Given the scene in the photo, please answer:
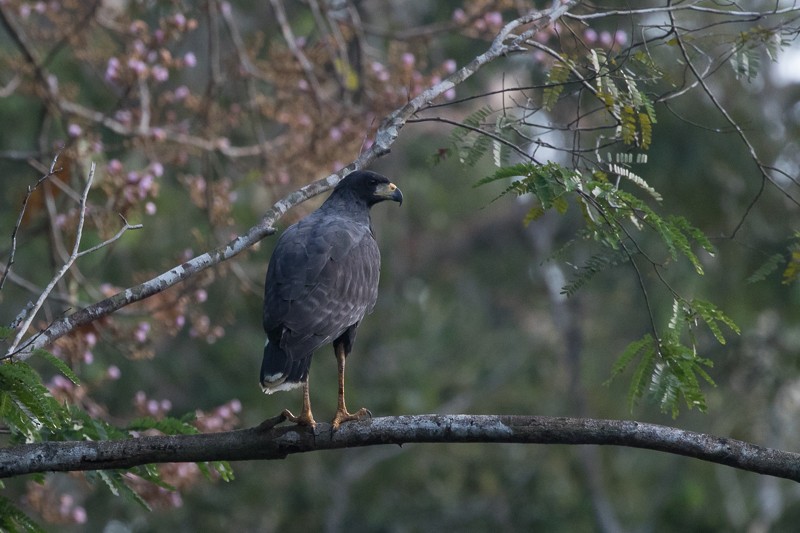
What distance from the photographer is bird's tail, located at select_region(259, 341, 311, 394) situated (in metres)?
5.20

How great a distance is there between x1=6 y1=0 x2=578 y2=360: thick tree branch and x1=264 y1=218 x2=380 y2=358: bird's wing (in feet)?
2.05

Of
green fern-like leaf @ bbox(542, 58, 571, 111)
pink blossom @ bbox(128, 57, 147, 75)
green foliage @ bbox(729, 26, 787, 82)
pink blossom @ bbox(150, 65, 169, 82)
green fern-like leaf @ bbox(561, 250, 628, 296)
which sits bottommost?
green fern-like leaf @ bbox(561, 250, 628, 296)

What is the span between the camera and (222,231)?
8992 millimetres

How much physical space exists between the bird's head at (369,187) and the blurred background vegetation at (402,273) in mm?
1207

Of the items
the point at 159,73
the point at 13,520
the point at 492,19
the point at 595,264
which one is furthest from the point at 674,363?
the point at 159,73

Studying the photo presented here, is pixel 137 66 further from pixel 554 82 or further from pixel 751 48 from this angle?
pixel 751 48

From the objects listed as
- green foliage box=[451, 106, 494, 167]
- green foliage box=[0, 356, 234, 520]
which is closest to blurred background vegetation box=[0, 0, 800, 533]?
green foliage box=[0, 356, 234, 520]

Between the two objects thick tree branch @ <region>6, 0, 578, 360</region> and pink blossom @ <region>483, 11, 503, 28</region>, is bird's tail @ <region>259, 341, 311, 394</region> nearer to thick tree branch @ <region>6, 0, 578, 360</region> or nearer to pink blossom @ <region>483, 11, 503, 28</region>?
thick tree branch @ <region>6, 0, 578, 360</region>

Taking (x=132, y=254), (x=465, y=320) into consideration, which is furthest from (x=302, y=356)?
(x=465, y=320)

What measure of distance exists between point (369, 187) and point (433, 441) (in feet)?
9.10

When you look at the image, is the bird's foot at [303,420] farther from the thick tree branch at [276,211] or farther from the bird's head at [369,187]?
the bird's head at [369,187]

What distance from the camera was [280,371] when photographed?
522 cm

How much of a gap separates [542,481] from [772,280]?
4.74 m

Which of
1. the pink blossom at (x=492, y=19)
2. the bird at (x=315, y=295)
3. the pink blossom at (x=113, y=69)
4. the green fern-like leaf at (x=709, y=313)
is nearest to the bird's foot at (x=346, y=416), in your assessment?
the bird at (x=315, y=295)
